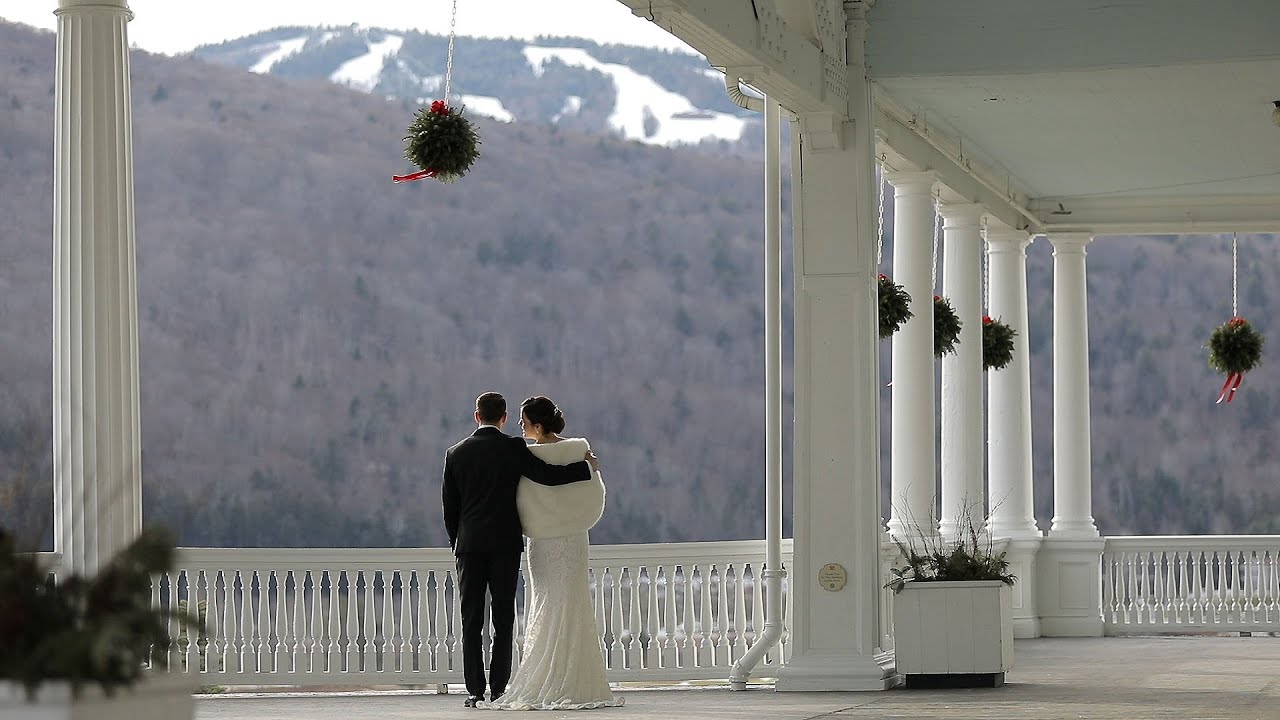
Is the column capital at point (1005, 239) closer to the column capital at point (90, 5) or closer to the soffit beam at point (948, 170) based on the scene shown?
the soffit beam at point (948, 170)

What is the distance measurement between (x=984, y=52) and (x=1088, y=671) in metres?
3.73

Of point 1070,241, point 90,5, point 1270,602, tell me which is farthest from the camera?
point 1070,241

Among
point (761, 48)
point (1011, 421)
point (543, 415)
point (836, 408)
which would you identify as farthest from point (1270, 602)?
point (761, 48)

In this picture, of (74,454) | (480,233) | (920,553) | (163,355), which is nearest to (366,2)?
(480,233)

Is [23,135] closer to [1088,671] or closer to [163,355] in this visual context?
[163,355]

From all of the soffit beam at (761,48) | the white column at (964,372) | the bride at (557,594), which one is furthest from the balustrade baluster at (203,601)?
the white column at (964,372)

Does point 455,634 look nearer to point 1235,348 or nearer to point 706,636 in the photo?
point 706,636

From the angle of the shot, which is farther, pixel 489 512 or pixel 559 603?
pixel 559 603

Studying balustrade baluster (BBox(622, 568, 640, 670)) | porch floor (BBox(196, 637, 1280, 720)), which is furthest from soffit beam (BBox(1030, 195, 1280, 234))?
balustrade baluster (BBox(622, 568, 640, 670))

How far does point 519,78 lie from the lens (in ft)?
154

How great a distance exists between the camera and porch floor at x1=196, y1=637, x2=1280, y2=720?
296 inches

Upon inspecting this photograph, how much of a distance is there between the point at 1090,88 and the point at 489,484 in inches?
168

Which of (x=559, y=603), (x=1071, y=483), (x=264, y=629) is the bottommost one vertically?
(x=264, y=629)

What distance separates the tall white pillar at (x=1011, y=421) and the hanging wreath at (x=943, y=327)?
2.16 m
